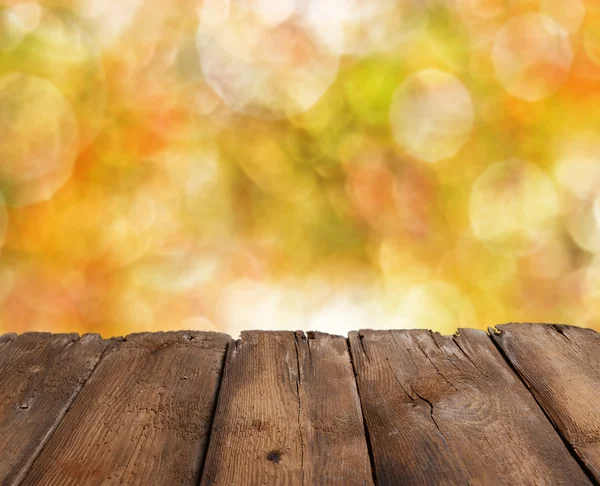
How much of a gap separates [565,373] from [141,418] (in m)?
0.49

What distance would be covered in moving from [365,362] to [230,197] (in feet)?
4.63

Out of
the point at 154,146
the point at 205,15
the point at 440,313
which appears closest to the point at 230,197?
the point at 154,146

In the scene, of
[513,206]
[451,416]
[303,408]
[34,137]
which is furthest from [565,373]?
[34,137]

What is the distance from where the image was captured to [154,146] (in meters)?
2.06

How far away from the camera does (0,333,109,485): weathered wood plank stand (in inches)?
23.0

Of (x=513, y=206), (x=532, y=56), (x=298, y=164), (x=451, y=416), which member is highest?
(x=532, y=56)

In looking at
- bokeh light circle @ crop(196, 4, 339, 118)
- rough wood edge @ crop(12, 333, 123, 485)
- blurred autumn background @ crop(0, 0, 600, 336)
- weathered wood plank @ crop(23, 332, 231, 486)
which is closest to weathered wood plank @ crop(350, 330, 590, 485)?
weathered wood plank @ crop(23, 332, 231, 486)

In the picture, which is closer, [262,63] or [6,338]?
[6,338]

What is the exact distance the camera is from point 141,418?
0.63m

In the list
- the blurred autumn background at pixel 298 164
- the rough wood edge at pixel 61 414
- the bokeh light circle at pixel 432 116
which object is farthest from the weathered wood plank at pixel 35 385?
the bokeh light circle at pixel 432 116

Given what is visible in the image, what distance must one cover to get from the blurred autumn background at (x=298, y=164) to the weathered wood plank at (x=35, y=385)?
128 cm

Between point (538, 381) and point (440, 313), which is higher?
point (440, 313)

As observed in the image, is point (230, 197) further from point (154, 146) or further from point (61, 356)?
point (61, 356)

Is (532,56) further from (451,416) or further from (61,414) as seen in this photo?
(61,414)
